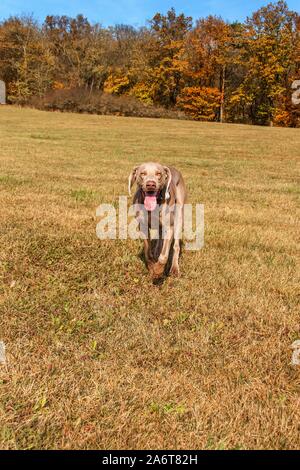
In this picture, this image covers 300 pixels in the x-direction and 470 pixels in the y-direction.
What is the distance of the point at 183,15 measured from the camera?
188 feet

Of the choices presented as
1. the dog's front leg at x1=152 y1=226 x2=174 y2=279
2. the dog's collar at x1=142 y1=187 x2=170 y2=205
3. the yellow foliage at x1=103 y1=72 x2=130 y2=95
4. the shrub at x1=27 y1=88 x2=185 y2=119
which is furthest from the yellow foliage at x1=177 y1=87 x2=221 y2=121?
the dog's front leg at x1=152 y1=226 x2=174 y2=279

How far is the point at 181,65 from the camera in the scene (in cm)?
5459

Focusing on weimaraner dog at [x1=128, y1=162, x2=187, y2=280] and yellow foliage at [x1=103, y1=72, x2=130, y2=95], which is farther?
yellow foliage at [x1=103, y1=72, x2=130, y2=95]

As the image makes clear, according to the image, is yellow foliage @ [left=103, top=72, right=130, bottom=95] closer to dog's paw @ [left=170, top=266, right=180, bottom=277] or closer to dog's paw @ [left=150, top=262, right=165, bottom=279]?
dog's paw @ [left=170, top=266, right=180, bottom=277]

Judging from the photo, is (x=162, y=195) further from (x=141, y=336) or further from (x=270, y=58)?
(x=270, y=58)

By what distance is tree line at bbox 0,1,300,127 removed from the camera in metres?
51.2

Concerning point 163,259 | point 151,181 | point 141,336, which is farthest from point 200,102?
point 141,336

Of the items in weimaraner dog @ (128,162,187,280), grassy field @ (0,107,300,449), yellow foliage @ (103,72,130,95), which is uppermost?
yellow foliage @ (103,72,130,95)

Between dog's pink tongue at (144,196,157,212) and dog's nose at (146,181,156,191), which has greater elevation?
dog's nose at (146,181,156,191)

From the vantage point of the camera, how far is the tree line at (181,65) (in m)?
51.2

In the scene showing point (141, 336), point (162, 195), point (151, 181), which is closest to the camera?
point (141, 336)

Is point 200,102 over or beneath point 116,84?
beneath

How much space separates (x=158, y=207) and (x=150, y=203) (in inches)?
13.2

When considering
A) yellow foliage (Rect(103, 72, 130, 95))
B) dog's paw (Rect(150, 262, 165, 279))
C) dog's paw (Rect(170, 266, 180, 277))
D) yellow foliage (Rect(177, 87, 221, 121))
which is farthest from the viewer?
yellow foliage (Rect(103, 72, 130, 95))
